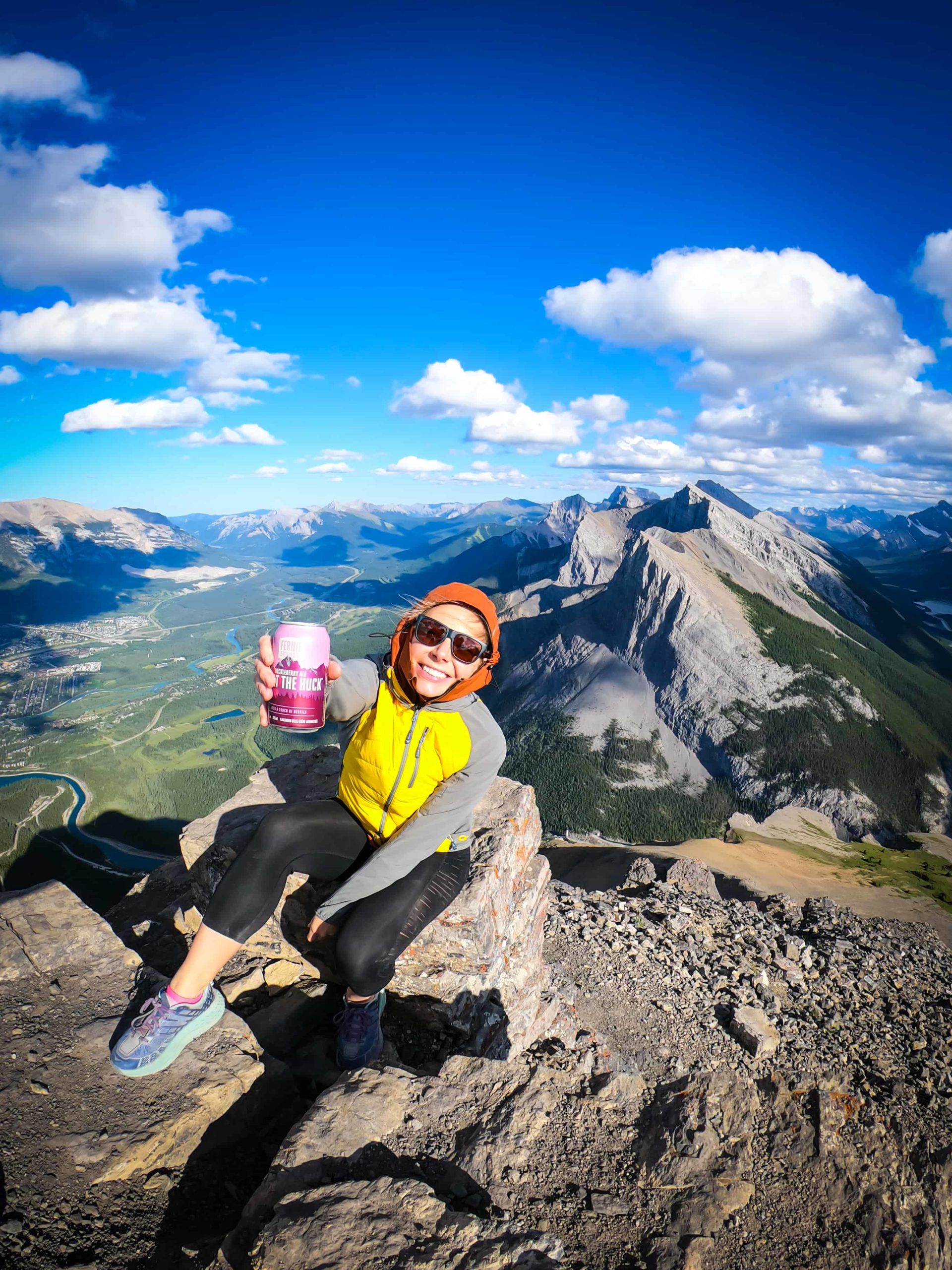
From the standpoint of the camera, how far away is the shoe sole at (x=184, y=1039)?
535 centimetres

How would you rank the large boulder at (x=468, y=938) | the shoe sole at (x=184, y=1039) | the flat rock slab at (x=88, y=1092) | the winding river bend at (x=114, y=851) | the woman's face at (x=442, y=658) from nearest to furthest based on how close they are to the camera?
the flat rock slab at (x=88, y=1092) < the shoe sole at (x=184, y=1039) < the woman's face at (x=442, y=658) < the large boulder at (x=468, y=938) < the winding river bend at (x=114, y=851)

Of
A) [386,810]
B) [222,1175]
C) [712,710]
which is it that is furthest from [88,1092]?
[712,710]

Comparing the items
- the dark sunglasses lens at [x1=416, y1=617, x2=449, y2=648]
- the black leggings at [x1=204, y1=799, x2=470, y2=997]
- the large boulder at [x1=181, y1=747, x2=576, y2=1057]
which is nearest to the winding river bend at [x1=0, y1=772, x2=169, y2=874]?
the large boulder at [x1=181, y1=747, x2=576, y2=1057]

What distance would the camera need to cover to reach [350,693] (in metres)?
6.48

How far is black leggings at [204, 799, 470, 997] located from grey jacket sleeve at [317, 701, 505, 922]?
19cm

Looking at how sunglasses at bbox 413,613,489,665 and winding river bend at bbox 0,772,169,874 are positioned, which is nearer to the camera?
sunglasses at bbox 413,613,489,665

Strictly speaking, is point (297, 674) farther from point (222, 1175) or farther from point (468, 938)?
point (468, 938)

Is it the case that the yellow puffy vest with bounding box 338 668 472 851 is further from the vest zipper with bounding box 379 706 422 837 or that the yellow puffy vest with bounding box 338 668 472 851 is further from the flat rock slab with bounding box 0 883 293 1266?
the flat rock slab with bounding box 0 883 293 1266

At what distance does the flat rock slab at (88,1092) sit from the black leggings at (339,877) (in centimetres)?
134

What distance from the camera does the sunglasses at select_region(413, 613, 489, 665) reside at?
6.32 meters

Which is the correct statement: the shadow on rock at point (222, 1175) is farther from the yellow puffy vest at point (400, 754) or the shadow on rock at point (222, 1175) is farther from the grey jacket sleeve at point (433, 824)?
the yellow puffy vest at point (400, 754)

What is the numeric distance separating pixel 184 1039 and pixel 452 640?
5062 millimetres

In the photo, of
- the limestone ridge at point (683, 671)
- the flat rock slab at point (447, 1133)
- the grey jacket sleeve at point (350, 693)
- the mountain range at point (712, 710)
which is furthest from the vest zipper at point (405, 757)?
the limestone ridge at point (683, 671)

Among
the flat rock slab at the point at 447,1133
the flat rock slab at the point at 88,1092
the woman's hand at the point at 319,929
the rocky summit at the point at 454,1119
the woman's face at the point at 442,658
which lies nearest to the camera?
the rocky summit at the point at 454,1119
